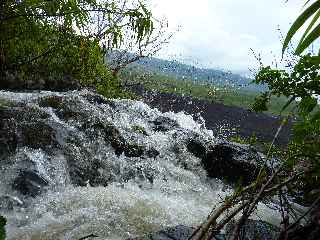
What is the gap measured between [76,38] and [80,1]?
366 cm

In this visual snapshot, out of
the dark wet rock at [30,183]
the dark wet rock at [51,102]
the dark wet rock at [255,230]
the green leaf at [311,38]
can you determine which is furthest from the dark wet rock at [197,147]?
the green leaf at [311,38]

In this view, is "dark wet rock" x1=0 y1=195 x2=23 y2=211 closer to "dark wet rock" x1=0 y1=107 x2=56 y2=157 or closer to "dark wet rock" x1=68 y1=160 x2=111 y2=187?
"dark wet rock" x1=0 y1=107 x2=56 y2=157

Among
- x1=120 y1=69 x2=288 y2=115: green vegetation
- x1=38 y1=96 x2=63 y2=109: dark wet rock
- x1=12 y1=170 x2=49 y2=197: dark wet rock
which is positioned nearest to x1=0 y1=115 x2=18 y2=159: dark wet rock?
x1=12 y1=170 x2=49 y2=197: dark wet rock

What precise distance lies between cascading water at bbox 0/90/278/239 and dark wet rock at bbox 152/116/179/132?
0.03 meters

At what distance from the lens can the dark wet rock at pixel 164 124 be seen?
12.0 metres

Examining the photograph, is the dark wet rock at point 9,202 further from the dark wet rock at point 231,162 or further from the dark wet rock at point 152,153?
the dark wet rock at point 231,162

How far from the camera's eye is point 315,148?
2783 mm

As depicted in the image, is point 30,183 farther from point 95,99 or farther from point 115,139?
point 95,99

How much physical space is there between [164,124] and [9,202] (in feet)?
20.6

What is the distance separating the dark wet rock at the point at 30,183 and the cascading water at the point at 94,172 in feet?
0.04

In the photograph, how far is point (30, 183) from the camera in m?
7.04

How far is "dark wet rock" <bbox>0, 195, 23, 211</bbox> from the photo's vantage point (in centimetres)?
645

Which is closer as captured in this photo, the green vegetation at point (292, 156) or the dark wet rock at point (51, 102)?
the green vegetation at point (292, 156)

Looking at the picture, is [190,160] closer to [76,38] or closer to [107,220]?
[76,38]
